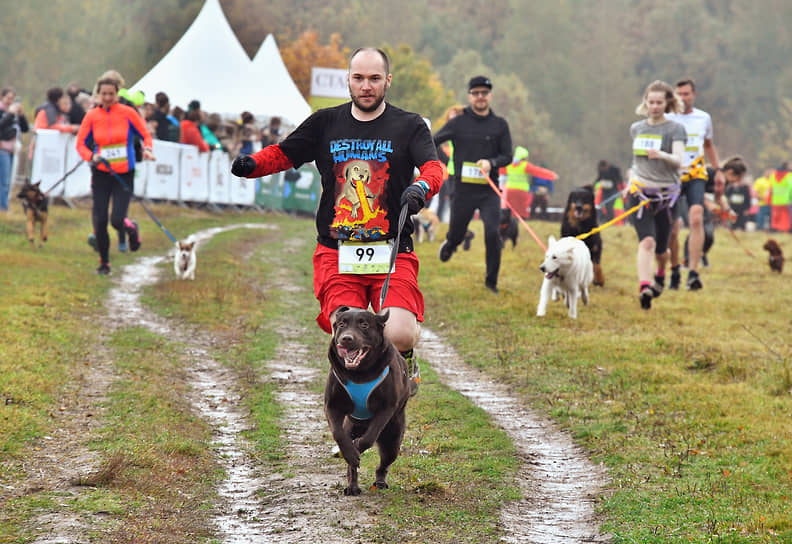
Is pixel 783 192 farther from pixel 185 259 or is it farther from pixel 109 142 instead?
pixel 109 142

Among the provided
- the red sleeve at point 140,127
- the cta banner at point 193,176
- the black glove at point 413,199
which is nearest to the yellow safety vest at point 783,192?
the cta banner at point 193,176

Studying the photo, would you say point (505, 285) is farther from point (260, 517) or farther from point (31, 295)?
point (260, 517)

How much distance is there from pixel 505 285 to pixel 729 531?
9.84m

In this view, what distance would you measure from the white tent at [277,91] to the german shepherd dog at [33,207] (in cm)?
1667

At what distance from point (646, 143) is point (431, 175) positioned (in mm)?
6637

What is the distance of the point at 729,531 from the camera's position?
5.08 metres

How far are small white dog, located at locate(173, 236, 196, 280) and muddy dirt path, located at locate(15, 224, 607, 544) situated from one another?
3.98 metres

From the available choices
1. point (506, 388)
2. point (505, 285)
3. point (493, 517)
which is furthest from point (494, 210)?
point (493, 517)

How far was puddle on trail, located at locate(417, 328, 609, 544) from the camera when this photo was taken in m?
5.18

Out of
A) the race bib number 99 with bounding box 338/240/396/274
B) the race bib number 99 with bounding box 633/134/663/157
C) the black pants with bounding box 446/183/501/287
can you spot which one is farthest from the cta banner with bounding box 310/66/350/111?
the race bib number 99 with bounding box 338/240/396/274

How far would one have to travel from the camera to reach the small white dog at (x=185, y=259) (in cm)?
1377

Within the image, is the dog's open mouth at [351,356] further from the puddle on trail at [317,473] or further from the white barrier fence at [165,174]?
the white barrier fence at [165,174]

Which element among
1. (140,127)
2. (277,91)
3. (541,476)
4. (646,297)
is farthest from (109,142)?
(277,91)

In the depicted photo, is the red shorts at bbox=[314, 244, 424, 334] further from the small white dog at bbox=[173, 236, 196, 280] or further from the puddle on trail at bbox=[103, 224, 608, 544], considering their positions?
the small white dog at bbox=[173, 236, 196, 280]
